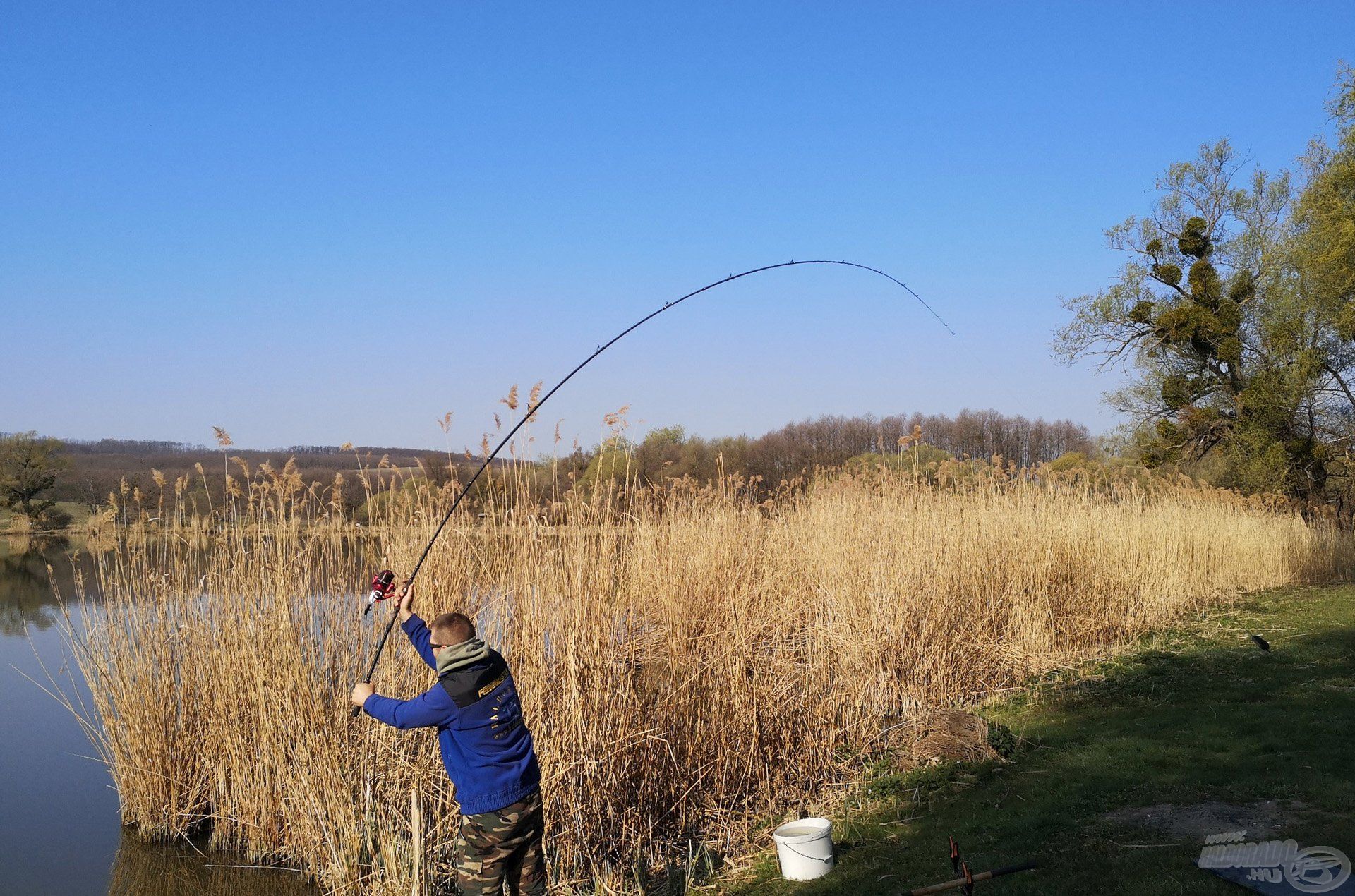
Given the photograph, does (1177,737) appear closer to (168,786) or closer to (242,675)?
(242,675)

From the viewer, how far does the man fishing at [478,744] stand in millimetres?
3982

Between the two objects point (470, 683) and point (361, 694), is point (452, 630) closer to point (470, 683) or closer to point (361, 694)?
point (470, 683)

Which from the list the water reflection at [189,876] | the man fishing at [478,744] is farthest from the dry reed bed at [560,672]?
the man fishing at [478,744]

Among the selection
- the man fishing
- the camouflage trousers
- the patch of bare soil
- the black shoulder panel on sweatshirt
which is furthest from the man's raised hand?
the patch of bare soil

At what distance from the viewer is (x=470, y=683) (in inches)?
157

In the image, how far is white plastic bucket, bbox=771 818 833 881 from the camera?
5020 mm

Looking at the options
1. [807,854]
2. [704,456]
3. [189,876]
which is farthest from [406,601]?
[704,456]

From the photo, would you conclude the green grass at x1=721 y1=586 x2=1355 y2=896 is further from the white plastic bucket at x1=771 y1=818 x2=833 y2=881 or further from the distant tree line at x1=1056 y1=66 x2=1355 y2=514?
the distant tree line at x1=1056 y1=66 x2=1355 y2=514

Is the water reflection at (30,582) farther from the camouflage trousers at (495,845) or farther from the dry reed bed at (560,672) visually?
the camouflage trousers at (495,845)

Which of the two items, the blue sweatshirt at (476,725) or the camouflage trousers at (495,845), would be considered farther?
the camouflage trousers at (495,845)

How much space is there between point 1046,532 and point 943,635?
3.20 meters

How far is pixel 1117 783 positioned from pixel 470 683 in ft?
13.8

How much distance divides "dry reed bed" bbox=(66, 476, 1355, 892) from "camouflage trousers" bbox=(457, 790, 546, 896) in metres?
0.24

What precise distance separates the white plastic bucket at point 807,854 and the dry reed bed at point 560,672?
954 mm
